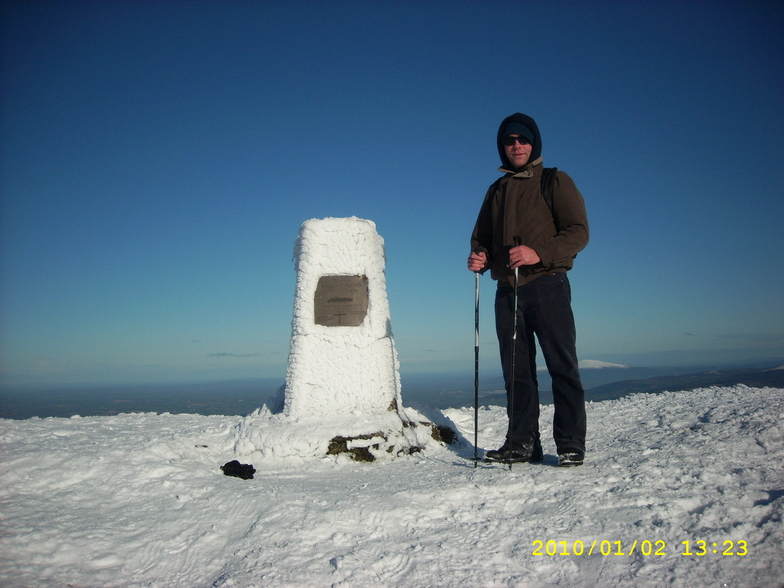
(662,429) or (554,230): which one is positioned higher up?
(554,230)

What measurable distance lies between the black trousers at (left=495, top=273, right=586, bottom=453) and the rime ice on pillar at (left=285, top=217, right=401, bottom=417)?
1.83m

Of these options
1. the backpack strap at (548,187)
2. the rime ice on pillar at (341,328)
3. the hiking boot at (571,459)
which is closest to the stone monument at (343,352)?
the rime ice on pillar at (341,328)

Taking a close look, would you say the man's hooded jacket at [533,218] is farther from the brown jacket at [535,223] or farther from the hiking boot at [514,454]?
the hiking boot at [514,454]

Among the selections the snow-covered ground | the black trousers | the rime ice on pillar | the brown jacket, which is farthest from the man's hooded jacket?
the rime ice on pillar

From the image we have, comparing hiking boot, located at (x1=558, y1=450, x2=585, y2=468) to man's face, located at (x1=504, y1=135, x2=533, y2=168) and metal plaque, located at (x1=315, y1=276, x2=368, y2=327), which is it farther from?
metal plaque, located at (x1=315, y1=276, x2=368, y2=327)

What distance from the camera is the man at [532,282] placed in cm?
383

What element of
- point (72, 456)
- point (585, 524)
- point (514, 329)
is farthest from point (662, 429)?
point (72, 456)

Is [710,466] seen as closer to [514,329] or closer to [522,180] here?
[514,329]

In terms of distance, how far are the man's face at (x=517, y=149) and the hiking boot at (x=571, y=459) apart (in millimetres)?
2445

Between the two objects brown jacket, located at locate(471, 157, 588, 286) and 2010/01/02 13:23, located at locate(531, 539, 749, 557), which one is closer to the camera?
2010/01/02 13:23, located at locate(531, 539, 749, 557)

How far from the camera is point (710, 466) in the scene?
3.37 m

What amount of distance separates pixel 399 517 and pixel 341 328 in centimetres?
287

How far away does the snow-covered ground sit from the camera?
244cm

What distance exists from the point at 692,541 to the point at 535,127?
3210mm
